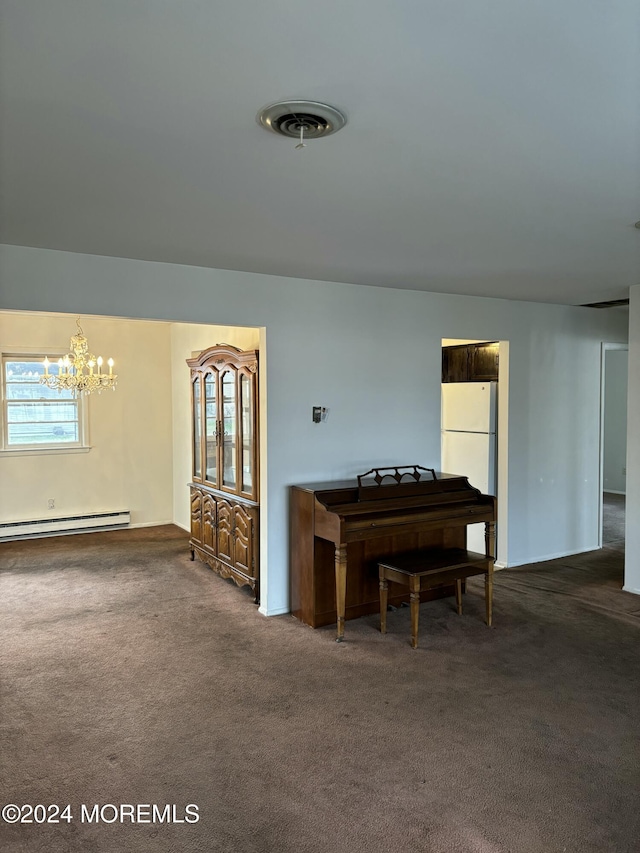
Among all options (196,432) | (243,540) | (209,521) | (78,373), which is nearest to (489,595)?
(243,540)

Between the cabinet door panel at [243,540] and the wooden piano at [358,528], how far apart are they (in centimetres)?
43

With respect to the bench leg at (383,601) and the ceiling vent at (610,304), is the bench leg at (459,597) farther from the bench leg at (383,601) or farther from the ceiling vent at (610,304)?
the ceiling vent at (610,304)

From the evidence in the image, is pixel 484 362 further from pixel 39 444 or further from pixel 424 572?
pixel 39 444

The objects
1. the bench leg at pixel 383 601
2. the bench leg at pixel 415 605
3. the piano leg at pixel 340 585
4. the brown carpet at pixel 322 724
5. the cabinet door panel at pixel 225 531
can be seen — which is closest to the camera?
the brown carpet at pixel 322 724

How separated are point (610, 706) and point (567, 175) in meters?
Answer: 2.60

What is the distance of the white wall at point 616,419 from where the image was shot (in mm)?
10125

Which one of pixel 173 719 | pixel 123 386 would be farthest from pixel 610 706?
pixel 123 386

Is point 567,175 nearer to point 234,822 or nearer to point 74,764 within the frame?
point 234,822

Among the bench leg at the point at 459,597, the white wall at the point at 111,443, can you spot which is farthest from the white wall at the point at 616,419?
the white wall at the point at 111,443

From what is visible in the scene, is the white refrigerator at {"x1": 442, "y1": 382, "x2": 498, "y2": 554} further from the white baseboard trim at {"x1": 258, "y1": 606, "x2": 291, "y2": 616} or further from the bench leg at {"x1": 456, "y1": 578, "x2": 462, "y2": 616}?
the white baseboard trim at {"x1": 258, "y1": 606, "x2": 291, "y2": 616}

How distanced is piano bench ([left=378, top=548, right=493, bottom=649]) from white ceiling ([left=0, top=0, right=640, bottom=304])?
1994 mm

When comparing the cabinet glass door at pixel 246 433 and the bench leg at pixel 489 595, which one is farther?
the cabinet glass door at pixel 246 433

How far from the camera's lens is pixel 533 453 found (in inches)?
230

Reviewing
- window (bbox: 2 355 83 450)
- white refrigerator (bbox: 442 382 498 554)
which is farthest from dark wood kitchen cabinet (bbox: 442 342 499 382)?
window (bbox: 2 355 83 450)
